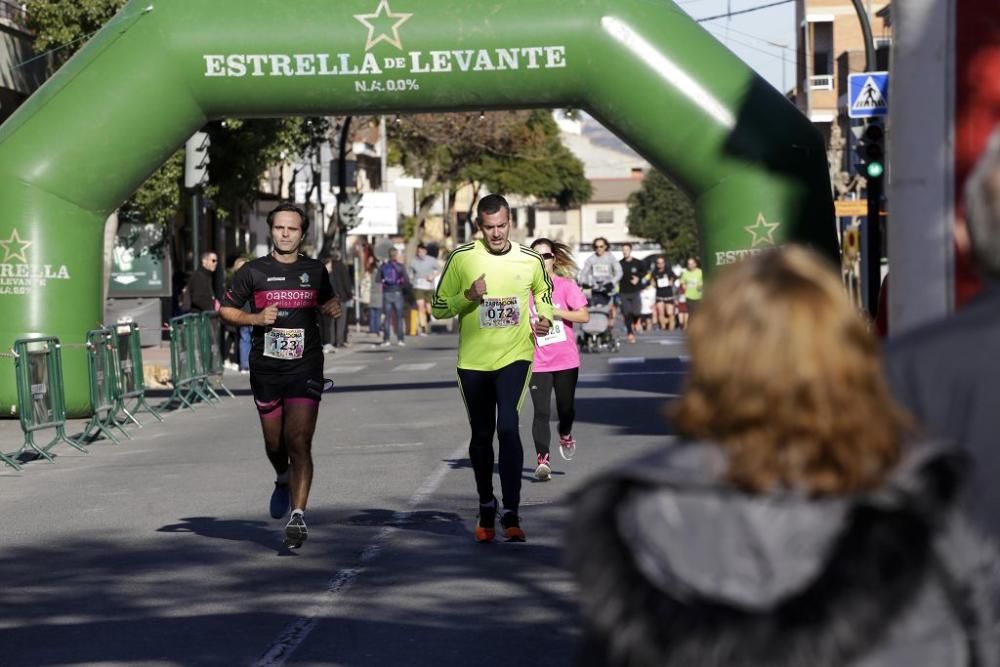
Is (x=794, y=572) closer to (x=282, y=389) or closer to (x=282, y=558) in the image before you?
(x=282, y=558)

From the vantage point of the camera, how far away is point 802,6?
73688 millimetres

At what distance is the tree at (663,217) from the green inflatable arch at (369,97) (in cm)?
10389

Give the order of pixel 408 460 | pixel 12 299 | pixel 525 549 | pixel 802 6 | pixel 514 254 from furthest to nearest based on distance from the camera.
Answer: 1. pixel 802 6
2. pixel 12 299
3. pixel 408 460
4. pixel 514 254
5. pixel 525 549

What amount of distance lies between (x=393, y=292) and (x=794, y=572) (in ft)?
113

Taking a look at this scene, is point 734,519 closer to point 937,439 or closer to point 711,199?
point 937,439

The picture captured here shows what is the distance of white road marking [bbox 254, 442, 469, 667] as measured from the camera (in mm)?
7336

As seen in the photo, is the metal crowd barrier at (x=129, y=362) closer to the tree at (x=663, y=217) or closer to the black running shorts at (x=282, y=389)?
the black running shorts at (x=282, y=389)

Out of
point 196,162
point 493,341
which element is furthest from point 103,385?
point 196,162

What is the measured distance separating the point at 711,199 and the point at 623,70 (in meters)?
1.37

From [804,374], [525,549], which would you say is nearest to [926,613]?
[804,374]

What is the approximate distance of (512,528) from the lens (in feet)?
33.2

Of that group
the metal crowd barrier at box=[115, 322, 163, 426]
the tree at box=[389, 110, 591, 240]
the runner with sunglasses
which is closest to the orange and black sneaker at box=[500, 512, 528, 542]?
Answer: the runner with sunglasses

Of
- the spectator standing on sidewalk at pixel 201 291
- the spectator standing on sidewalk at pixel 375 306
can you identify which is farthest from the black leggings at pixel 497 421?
the spectator standing on sidewalk at pixel 375 306

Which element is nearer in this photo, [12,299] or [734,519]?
[734,519]
